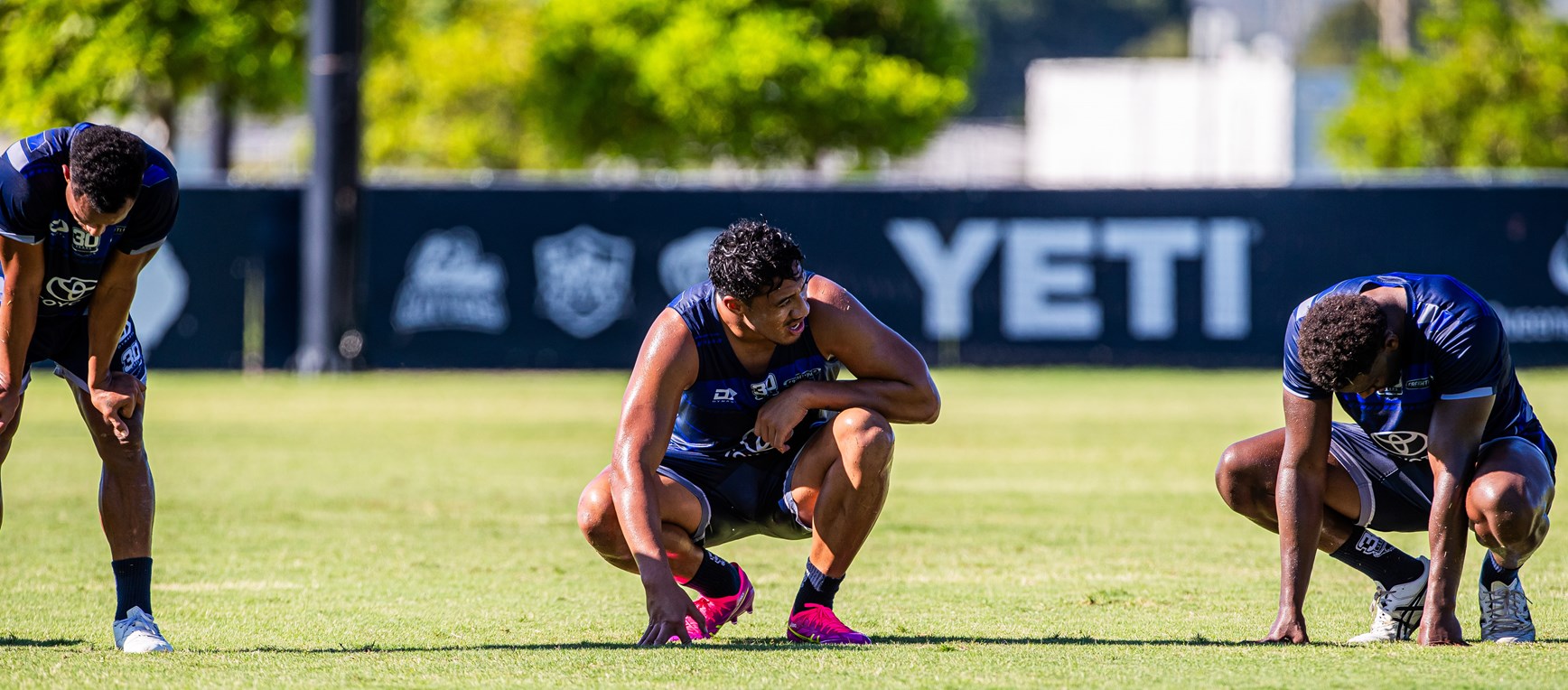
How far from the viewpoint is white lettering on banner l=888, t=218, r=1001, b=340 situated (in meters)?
22.6

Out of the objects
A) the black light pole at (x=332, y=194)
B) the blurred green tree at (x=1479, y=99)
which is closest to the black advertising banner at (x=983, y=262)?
the black light pole at (x=332, y=194)

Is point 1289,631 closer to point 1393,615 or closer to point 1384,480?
point 1393,615

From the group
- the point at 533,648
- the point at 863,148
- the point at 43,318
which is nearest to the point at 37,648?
the point at 43,318

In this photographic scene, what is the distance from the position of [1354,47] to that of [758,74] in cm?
6101

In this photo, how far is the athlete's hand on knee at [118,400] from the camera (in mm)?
6207

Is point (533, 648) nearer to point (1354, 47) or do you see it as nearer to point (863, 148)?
point (863, 148)

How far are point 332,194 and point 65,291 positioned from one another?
1642 cm

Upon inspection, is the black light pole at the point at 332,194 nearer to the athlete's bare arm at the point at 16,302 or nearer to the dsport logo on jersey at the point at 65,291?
the dsport logo on jersey at the point at 65,291

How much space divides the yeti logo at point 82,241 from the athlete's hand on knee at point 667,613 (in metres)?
2.15

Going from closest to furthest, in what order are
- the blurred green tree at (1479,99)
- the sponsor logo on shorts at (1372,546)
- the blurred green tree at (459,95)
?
1. the sponsor logo on shorts at (1372,546)
2. the blurred green tree at (1479,99)
3. the blurred green tree at (459,95)

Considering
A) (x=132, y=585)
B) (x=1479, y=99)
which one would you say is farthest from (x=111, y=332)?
(x=1479, y=99)

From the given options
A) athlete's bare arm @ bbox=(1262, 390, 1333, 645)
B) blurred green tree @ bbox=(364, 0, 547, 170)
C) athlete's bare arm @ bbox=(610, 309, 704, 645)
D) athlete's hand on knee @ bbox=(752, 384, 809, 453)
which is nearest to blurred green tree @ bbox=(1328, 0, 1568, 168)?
blurred green tree @ bbox=(364, 0, 547, 170)

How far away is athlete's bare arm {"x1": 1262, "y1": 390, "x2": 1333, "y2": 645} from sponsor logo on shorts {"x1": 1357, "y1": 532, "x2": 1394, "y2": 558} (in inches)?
16.3

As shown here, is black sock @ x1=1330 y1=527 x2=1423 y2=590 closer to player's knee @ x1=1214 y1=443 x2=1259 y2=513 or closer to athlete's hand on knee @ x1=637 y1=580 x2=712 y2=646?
player's knee @ x1=1214 y1=443 x2=1259 y2=513
